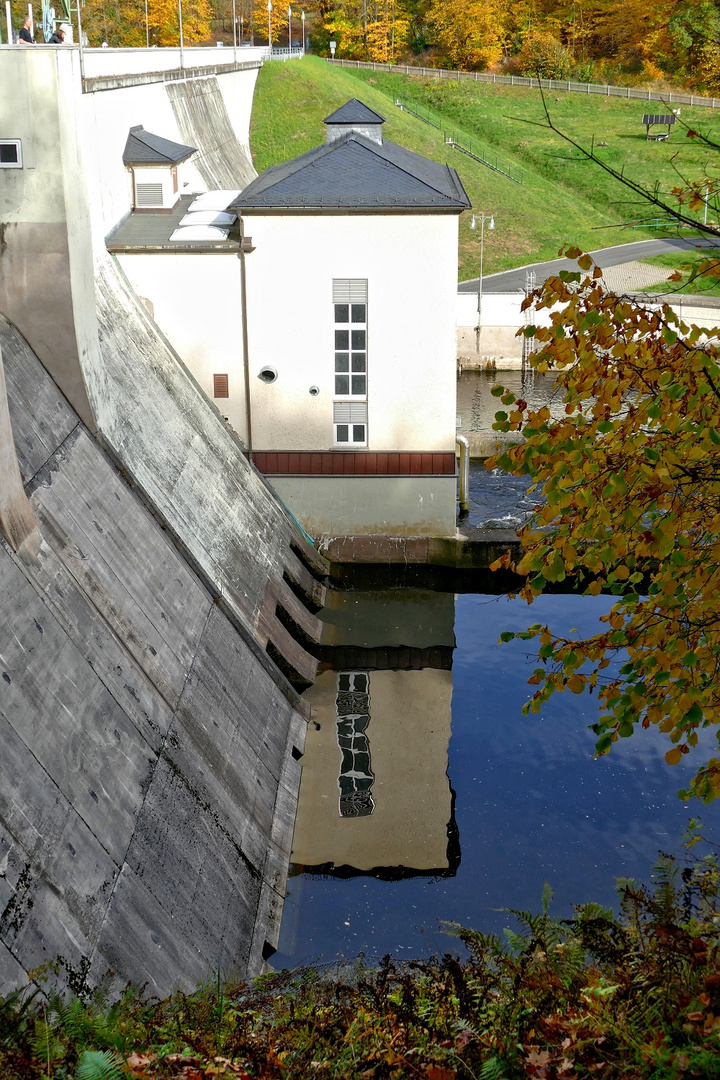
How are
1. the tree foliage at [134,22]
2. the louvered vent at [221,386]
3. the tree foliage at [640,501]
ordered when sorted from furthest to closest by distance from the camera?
the tree foliage at [134,22] → the louvered vent at [221,386] → the tree foliage at [640,501]

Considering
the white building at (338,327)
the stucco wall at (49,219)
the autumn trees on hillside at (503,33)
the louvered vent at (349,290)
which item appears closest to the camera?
the stucco wall at (49,219)

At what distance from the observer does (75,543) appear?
9.79 meters

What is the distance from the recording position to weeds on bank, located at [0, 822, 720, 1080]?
14.3ft

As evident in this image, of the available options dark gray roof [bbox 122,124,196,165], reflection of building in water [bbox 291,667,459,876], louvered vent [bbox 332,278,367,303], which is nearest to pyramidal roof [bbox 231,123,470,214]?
louvered vent [bbox 332,278,367,303]

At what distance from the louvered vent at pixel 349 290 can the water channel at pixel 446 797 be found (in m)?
5.44

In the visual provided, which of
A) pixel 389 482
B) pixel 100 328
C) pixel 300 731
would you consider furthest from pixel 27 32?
pixel 300 731

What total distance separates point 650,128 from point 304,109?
23942mm

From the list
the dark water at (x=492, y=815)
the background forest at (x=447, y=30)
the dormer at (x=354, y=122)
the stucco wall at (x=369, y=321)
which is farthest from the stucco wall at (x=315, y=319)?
the background forest at (x=447, y=30)

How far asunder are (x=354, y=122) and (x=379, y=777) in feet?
42.8

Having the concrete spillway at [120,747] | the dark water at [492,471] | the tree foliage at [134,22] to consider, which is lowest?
the dark water at [492,471]

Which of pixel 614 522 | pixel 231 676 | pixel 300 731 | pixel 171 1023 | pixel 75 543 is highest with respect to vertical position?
pixel 614 522

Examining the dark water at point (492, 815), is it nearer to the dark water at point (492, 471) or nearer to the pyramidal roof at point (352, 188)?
the dark water at point (492, 471)

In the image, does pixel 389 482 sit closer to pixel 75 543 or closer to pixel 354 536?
pixel 354 536

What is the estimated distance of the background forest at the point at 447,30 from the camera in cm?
→ 6291
